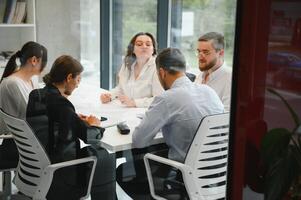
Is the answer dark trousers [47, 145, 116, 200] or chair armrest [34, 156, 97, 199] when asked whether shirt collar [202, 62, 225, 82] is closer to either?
dark trousers [47, 145, 116, 200]

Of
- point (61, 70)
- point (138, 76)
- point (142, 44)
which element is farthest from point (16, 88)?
point (142, 44)

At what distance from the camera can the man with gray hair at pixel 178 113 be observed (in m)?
2.11

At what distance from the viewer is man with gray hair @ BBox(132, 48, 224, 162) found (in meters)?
2.11

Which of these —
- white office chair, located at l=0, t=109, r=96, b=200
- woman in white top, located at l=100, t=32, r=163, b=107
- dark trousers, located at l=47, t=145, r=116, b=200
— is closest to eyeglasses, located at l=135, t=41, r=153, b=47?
woman in white top, located at l=100, t=32, r=163, b=107

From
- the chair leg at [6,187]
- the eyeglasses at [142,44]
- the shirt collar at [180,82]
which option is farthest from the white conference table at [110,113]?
the chair leg at [6,187]

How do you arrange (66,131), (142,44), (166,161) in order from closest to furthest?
1. (166,161)
2. (66,131)
3. (142,44)

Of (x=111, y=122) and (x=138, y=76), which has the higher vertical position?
(x=138, y=76)

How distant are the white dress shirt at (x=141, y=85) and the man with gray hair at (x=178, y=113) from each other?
0.79m

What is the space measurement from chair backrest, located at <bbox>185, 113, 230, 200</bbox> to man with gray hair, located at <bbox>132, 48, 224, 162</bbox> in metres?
0.11

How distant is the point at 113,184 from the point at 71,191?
34 cm

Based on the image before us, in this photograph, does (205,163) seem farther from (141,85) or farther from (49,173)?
(141,85)

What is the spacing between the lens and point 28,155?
2.14 metres

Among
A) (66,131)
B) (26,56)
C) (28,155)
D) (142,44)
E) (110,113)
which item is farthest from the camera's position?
(142,44)

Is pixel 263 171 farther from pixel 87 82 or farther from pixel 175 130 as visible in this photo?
pixel 87 82
